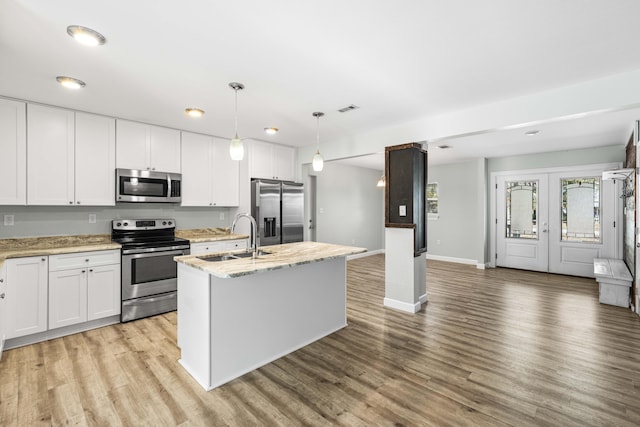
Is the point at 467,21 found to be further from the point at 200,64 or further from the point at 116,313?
the point at 116,313

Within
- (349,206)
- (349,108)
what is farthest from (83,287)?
(349,206)

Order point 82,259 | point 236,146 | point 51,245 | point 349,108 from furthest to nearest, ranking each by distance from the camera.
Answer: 1. point 51,245
2. point 349,108
3. point 82,259
4. point 236,146

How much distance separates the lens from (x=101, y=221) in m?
4.00

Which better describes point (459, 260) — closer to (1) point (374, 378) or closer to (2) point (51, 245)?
(1) point (374, 378)

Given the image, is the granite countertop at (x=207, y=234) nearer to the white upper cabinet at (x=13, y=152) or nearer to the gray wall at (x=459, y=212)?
the white upper cabinet at (x=13, y=152)

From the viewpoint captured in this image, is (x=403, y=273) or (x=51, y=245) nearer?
(x=51, y=245)

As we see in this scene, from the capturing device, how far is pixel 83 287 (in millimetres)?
3350

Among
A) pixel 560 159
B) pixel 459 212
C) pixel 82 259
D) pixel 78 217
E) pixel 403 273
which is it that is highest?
pixel 560 159

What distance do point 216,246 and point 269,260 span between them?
218 cm

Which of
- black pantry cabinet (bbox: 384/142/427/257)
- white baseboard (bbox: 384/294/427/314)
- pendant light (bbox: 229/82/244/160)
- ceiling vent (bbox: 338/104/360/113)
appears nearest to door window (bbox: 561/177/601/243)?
black pantry cabinet (bbox: 384/142/427/257)

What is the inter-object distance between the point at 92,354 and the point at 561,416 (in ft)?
12.4

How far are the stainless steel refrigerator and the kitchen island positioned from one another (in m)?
1.72

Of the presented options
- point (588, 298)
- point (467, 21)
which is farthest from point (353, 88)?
point (588, 298)

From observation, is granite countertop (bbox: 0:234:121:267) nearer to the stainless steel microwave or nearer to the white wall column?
the stainless steel microwave
